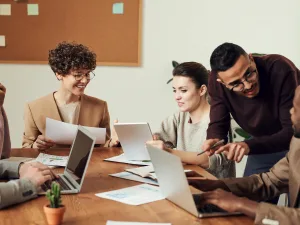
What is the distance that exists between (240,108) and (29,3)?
2159 mm

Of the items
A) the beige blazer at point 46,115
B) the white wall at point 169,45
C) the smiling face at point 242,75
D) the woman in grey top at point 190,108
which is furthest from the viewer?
the white wall at point 169,45

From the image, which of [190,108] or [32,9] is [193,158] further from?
[32,9]

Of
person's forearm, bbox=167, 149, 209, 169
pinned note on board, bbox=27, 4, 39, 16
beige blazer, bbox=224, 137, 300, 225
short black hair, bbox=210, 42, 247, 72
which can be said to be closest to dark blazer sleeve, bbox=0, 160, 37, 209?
beige blazer, bbox=224, 137, 300, 225

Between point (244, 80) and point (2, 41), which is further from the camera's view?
point (2, 41)

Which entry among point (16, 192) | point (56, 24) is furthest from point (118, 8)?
point (16, 192)

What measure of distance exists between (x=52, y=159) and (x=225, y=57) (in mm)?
969

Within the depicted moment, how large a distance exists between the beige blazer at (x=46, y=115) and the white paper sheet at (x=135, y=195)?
44.1 inches

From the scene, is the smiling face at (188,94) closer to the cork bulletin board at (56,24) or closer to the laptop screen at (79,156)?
the laptop screen at (79,156)

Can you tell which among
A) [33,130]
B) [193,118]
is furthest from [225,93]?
[33,130]

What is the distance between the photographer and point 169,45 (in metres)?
3.97

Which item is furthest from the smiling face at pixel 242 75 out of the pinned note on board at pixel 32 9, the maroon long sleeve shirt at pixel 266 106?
the pinned note on board at pixel 32 9

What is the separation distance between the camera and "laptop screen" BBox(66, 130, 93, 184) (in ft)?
5.80

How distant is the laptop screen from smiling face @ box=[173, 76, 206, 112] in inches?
33.3

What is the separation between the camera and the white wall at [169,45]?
3918 millimetres
